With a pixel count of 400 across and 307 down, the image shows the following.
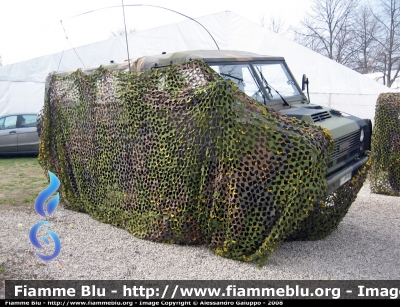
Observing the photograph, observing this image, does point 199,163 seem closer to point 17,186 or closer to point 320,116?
point 320,116

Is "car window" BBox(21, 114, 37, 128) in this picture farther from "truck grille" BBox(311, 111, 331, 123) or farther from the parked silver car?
"truck grille" BBox(311, 111, 331, 123)

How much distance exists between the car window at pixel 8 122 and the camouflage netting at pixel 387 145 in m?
10.9

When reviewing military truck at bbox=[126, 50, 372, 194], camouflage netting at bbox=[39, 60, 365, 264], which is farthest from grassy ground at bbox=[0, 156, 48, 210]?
military truck at bbox=[126, 50, 372, 194]

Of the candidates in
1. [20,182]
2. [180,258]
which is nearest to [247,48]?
[20,182]

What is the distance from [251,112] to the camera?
196 inches

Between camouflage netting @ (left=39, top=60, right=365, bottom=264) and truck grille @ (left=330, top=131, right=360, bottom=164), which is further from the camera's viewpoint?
truck grille @ (left=330, top=131, right=360, bottom=164)

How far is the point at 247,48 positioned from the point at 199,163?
1276 cm

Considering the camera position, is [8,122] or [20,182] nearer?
[20,182]

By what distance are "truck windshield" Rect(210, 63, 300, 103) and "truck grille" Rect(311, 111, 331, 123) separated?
68cm

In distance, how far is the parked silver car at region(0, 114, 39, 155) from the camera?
13953mm

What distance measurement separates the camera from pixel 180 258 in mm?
5406

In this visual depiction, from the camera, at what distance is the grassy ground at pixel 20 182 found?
27.6ft

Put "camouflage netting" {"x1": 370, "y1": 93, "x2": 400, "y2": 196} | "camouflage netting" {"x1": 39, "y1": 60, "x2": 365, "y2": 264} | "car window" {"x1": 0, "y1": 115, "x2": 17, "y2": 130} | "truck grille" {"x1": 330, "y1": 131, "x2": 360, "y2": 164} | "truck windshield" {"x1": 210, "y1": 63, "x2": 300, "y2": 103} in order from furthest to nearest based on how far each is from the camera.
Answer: "car window" {"x1": 0, "y1": 115, "x2": 17, "y2": 130} < "camouflage netting" {"x1": 370, "y1": 93, "x2": 400, "y2": 196} < "truck windshield" {"x1": 210, "y1": 63, "x2": 300, "y2": 103} < "truck grille" {"x1": 330, "y1": 131, "x2": 360, "y2": 164} < "camouflage netting" {"x1": 39, "y1": 60, "x2": 365, "y2": 264}

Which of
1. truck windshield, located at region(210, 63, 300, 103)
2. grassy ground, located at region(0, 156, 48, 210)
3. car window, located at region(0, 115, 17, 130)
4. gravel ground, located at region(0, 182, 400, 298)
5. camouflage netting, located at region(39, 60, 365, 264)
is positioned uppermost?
truck windshield, located at region(210, 63, 300, 103)
